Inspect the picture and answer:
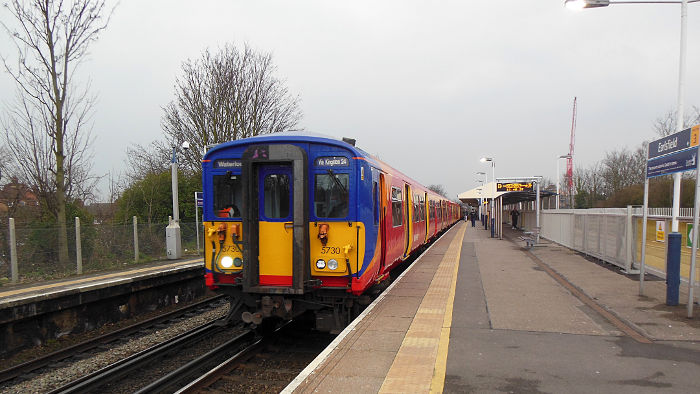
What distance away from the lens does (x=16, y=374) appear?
6.56 metres

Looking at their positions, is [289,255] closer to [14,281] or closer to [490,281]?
[490,281]

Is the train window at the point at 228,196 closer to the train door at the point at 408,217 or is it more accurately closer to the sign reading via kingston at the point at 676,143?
the train door at the point at 408,217

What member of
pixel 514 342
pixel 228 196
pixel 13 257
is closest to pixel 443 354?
pixel 514 342

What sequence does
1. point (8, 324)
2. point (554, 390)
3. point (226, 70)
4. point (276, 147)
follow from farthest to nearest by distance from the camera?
point (226, 70) → point (8, 324) → point (276, 147) → point (554, 390)

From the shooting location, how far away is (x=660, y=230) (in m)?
9.04

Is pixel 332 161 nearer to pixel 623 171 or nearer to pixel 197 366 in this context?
pixel 197 366

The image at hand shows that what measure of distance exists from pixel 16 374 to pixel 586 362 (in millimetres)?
7693

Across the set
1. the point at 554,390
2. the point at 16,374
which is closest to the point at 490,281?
the point at 554,390

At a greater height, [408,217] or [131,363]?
[408,217]

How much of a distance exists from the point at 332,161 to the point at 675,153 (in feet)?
18.6

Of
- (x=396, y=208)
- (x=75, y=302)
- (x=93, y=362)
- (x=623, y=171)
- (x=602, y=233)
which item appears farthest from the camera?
(x=623, y=171)

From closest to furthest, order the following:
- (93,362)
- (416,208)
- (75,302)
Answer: (93,362), (75,302), (416,208)

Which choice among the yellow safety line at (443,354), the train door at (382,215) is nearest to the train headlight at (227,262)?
the train door at (382,215)

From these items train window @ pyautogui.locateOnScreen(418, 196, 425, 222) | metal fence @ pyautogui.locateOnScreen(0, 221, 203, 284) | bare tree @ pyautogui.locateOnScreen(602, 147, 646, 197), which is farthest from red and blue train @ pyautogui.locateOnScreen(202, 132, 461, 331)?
bare tree @ pyautogui.locateOnScreen(602, 147, 646, 197)
